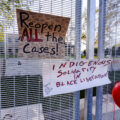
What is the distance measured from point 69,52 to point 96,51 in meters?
0.38

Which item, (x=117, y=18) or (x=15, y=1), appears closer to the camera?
(x=15, y=1)

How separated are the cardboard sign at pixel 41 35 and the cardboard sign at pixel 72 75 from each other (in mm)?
126

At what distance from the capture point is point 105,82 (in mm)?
1460

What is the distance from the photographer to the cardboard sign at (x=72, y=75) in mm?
1206

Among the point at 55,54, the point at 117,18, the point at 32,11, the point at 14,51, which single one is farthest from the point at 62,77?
the point at 117,18

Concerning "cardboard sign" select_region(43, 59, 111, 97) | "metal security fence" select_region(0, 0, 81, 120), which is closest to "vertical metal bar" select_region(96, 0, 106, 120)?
"cardboard sign" select_region(43, 59, 111, 97)

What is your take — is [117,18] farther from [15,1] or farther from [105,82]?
[15,1]

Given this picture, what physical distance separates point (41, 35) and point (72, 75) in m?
0.52

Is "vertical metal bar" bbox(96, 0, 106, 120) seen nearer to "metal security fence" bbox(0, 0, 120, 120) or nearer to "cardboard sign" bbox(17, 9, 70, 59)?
"metal security fence" bbox(0, 0, 120, 120)

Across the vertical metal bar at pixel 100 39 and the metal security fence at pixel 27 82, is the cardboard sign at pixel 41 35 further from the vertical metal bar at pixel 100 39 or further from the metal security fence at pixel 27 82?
the vertical metal bar at pixel 100 39

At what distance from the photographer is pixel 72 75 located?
4.23 ft

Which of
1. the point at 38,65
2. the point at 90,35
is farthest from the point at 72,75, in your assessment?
the point at 90,35

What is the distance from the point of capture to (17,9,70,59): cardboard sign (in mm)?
1103

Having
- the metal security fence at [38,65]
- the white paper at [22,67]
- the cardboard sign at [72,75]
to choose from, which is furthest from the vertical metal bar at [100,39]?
the white paper at [22,67]
